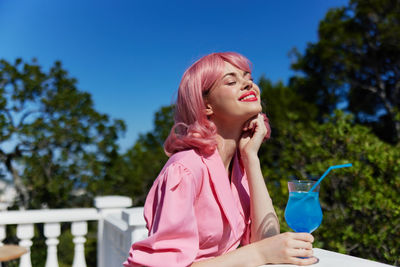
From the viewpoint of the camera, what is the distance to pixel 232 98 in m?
1.60

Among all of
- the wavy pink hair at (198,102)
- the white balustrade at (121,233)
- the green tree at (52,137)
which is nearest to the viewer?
the wavy pink hair at (198,102)

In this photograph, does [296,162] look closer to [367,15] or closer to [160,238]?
[160,238]

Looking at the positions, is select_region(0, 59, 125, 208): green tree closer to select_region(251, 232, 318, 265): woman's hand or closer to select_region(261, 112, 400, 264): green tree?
select_region(261, 112, 400, 264): green tree

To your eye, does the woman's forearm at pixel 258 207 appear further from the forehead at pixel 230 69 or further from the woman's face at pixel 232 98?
the forehead at pixel 230 69

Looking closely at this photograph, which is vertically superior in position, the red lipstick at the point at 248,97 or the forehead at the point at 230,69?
the forehead at the point at 230,69

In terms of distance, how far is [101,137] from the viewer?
873cm

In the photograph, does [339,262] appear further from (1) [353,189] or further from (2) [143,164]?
(2) [143,164]

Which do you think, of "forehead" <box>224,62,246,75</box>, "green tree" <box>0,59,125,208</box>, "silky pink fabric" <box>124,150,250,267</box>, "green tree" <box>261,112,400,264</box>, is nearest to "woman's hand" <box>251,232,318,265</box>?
"silky pink fabric" <box>124,150,250,267</box>

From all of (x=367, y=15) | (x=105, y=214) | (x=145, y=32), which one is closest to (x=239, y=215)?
(x=105, y=214)

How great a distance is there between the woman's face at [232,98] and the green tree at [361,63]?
11.0 metres

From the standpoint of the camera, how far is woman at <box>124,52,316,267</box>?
1.33 meters

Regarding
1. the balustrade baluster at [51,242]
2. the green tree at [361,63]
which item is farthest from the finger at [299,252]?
the green tree at [361,63]

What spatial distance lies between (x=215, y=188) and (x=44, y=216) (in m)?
1.96

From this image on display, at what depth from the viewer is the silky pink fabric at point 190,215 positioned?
1305 mm
